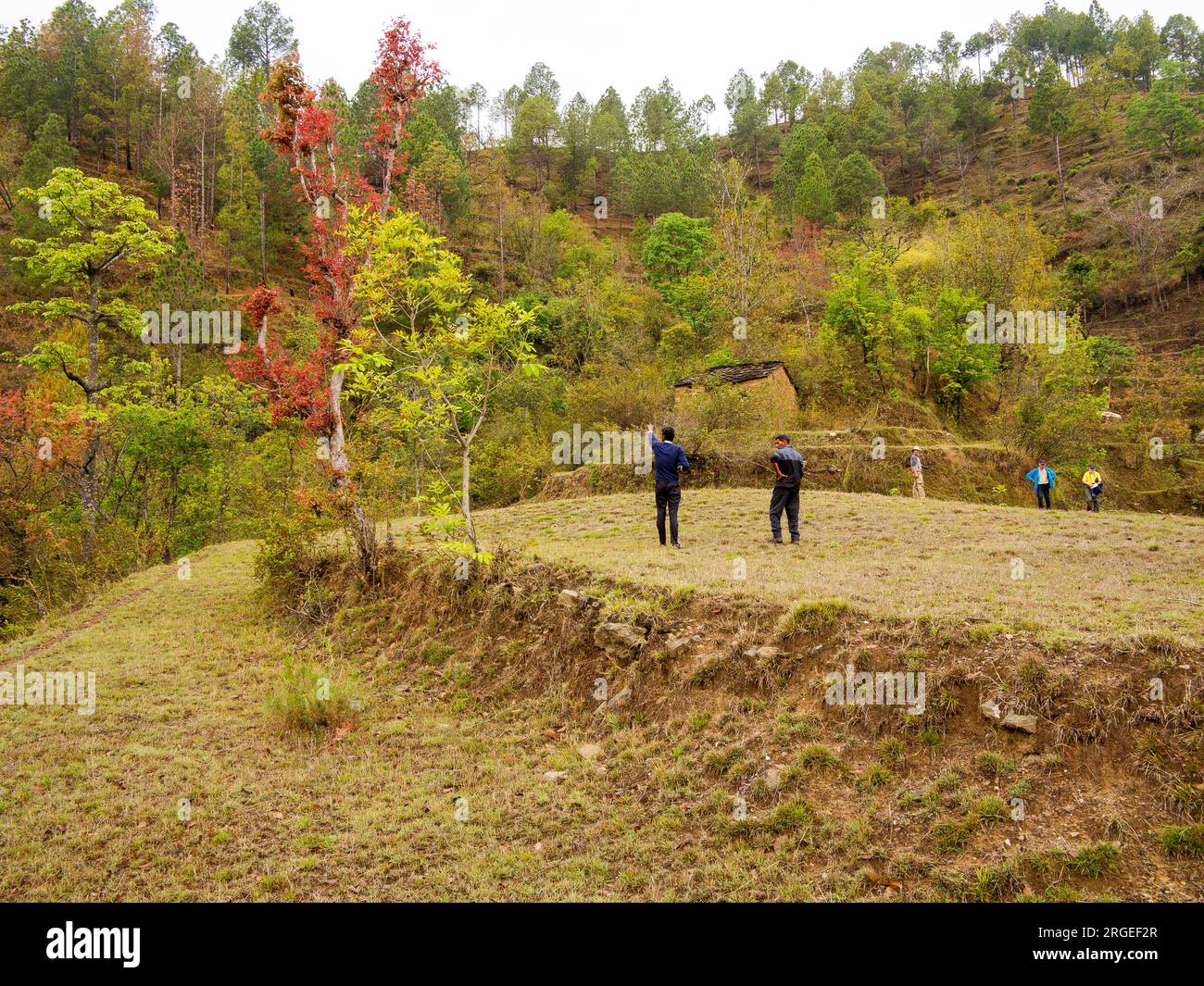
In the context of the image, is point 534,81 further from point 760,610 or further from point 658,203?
point 760,610

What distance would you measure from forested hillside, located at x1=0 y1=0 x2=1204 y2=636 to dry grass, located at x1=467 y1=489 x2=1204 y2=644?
3.29 meters

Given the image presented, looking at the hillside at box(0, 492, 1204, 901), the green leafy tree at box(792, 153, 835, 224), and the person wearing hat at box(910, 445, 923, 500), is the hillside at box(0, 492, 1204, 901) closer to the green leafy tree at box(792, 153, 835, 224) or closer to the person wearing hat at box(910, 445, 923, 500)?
the person wearing hat at box(910, 445, 923, 500)

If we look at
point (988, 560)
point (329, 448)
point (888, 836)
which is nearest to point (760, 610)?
point (888, 836)

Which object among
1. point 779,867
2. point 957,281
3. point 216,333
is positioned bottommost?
point 779,867

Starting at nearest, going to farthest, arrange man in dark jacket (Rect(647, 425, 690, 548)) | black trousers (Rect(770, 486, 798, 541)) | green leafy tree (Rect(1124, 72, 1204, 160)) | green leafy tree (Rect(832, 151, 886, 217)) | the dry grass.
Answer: the dry grass < man in dark jacket (Rect(647, 425, 690, 548)) < black trousers (Rect(770, 486, 798, 541)) < green leafy tree (Rect(1124, 72, 1204, 160)) < green leafy tree (Rect(832, 151, 886, 217))

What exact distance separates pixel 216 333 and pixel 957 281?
3598 centimetres

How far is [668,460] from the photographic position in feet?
40.0

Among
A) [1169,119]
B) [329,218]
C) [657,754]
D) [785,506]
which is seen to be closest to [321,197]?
[329,218]

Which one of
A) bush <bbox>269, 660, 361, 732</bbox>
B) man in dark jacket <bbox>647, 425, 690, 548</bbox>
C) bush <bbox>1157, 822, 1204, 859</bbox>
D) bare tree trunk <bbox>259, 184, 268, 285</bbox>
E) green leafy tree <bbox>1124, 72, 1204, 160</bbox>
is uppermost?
green leafy tree <bbox>1124, 72, 1204, 160</bbox>

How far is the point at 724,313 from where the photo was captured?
35656 millimetres

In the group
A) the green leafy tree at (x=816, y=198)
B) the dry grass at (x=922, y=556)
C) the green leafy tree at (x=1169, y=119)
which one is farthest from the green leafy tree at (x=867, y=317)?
the green leafy tree at (x=1169, y=119)

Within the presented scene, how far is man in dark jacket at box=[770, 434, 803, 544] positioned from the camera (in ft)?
41.1

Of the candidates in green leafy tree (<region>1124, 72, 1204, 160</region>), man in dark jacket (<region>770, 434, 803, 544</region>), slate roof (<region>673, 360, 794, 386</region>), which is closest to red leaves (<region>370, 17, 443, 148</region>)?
man in dark jacket (<region>770, 434, 803, 544</region>)

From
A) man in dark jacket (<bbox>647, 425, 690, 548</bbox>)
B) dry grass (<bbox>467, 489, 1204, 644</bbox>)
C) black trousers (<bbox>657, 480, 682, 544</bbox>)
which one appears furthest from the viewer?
black trousers (<bbox>657, 480, 682, 544</bbox>)
